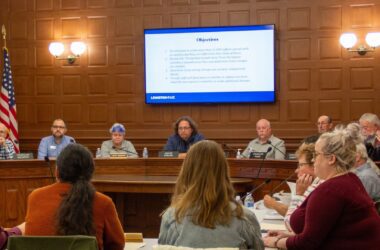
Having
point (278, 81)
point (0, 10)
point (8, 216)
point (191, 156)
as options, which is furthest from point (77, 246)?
point (0, 10)

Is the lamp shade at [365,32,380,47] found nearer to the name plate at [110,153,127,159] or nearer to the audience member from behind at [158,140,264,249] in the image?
the name plate at [110,153,127,159]

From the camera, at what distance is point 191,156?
2355mm

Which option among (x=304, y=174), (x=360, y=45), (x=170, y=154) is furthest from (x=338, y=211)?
(x=360, y=45)

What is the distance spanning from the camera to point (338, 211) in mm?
2445

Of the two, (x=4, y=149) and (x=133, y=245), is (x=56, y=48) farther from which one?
(x=133, y=245)

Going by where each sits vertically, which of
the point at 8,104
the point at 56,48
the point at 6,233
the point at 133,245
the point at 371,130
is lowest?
the point at 133,245

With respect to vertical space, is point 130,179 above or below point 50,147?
below

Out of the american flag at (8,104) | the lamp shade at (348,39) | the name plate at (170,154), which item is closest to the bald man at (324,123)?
the lamp shade at (348,39)

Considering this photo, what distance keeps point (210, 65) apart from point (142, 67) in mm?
1109

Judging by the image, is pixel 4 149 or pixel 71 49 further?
pixel 71 49

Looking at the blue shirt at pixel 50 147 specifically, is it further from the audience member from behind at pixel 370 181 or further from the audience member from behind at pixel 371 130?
the audience member from behind at pixel 370 181

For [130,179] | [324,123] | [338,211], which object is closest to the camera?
[338,211]

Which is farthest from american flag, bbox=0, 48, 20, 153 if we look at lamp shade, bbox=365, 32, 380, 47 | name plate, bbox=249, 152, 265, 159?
lamp shade, bbox=365, 32, 380, 47

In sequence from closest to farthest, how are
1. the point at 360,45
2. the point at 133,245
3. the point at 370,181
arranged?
1. the point at 133,245
2. the point at 370,181
3. the point at 360,45
